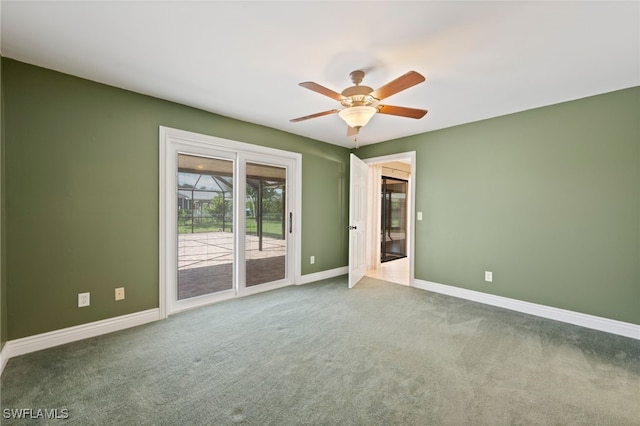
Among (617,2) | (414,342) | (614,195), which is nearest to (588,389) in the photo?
(414,342)

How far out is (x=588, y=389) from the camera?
1896 mm

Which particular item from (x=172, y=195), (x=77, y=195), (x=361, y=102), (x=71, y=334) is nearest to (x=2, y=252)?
(x=77, y=195)

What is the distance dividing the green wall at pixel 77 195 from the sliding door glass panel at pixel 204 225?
0.35m

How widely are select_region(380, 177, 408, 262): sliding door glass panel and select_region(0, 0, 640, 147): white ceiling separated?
3.50 m

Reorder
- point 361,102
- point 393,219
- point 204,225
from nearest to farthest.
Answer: point 361,102 → point 204,225 → point 393,219

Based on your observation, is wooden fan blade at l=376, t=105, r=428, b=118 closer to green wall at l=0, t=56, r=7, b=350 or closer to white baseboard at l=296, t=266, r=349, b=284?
white baseboard at l=296, t=266, r=349, b=284

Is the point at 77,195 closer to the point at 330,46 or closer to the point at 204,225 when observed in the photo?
the point at 204,225

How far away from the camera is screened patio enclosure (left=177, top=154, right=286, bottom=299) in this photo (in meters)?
3.32

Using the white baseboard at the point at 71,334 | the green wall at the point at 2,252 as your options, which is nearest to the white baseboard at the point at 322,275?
the white baseboard at the point at 71,334

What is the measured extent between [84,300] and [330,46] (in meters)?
3.13

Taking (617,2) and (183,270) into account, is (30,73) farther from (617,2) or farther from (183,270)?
(617,2)

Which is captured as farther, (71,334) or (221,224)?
(221,224)

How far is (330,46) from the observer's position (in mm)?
1993

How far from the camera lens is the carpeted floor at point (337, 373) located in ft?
5.44
